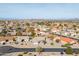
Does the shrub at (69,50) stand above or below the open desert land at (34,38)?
below

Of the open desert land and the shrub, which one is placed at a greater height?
the open desert land

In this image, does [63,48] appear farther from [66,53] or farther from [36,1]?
[36,1]

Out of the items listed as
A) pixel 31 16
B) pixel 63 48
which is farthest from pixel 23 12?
pixel 63 48

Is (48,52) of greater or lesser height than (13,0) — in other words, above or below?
below

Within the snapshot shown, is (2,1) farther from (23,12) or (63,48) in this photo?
(63,48)

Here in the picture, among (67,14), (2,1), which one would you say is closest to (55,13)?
(67,14)

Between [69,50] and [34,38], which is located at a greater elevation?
[34,38]
